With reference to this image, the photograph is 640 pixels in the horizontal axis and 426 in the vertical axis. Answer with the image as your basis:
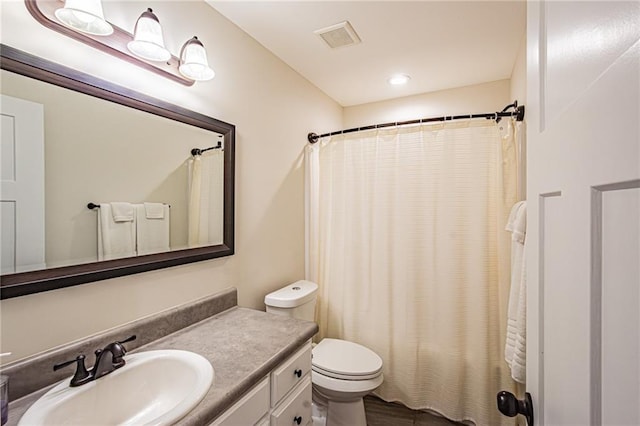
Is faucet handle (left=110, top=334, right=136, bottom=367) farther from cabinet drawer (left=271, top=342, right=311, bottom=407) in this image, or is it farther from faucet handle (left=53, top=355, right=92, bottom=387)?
cabinet drawer (left=271, top=342, right=311, bottom=407)

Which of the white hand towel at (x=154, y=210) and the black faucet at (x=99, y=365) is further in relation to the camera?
the white hand towel at (x=154, y=210)

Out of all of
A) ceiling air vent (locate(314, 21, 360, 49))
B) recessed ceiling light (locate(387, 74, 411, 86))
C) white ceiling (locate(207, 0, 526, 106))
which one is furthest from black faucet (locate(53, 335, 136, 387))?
recessed ceiling light (locate(387, 74, 411, 86))

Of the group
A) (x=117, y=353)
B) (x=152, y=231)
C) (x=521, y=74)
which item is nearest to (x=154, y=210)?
(x=152, y=231)

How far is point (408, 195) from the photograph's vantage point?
6.72 ft

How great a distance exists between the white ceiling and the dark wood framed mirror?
2.18 ft

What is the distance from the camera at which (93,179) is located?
108cm

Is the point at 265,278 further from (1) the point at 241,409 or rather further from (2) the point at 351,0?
(2) the point at 351,0

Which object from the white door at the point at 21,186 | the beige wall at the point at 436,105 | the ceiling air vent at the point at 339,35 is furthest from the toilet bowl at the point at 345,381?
the beige wall at the point at 436,105

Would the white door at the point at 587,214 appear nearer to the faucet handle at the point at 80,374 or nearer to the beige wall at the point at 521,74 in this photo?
the faucet handle at the point at 80,374

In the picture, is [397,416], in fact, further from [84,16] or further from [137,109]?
[84,16]

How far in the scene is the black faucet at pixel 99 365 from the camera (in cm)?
91

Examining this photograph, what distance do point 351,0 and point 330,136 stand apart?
98 cm

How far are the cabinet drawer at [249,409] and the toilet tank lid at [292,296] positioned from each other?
27.4 inches

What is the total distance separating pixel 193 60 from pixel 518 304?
182 cm
